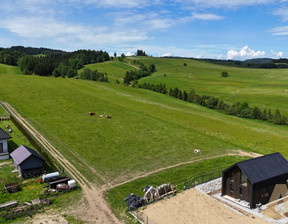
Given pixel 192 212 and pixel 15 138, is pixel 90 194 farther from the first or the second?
pixel 15 138

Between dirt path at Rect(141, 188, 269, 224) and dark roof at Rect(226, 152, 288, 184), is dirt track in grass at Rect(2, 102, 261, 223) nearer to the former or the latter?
dirt path at Rect(141, 188, 269, 224)

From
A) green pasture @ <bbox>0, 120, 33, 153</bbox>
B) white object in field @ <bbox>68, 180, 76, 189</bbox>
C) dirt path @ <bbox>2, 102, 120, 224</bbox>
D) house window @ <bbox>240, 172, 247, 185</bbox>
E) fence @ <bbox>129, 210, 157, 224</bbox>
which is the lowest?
fence @ <bbox>129, 210, 157, 224</bbox>

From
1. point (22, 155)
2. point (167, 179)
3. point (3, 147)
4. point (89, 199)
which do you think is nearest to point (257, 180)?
point (167, 179)

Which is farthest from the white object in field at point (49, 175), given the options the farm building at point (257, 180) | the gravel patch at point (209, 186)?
the farm building at point (257, 180)

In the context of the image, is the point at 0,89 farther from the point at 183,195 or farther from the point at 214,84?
the point at 214,84

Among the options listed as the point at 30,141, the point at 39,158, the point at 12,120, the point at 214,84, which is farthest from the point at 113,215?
the point at 214,84

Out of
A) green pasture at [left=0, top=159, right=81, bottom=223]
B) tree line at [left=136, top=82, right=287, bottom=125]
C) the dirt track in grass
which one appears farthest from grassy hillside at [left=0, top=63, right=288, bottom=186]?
tree line at [left=136, top=82, right=287, bottom=125]

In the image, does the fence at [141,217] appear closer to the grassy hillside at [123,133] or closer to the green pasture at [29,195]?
the green pasture at [29,195]

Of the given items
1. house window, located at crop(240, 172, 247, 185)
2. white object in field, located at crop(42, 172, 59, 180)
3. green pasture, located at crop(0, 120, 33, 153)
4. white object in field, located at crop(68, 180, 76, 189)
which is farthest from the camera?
green pasture, located at crop(0, 120, 33, 153)
